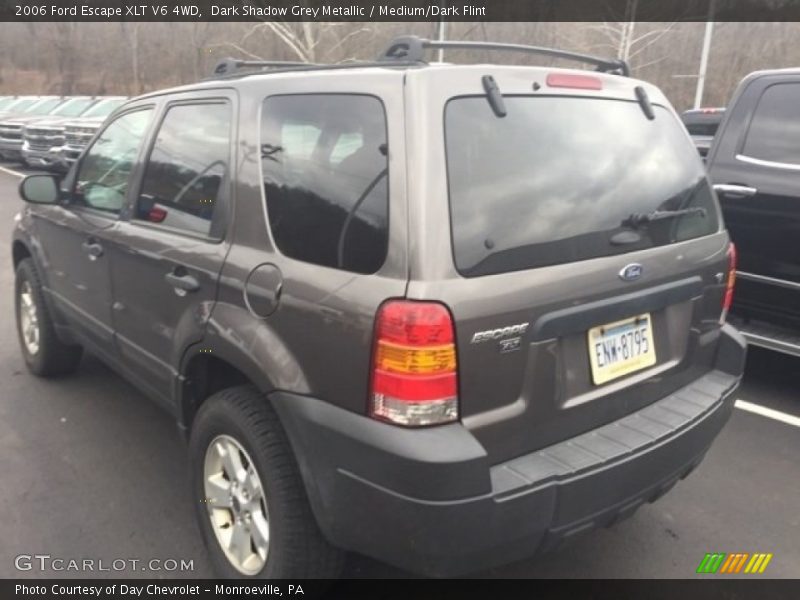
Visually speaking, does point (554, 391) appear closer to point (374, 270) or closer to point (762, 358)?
point (374, 270)

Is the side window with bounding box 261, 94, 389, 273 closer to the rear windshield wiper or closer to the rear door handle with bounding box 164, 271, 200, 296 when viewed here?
the rear door handle with bounding box 164, 271, 200, 296

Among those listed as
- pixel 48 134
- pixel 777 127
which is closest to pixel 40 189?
pixel 777 127

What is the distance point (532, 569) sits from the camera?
8.87ft

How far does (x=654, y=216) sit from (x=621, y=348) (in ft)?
1.59

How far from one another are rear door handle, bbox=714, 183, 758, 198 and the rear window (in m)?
2.01

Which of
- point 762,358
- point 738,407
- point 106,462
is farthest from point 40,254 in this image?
point 762,358

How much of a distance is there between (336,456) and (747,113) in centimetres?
386

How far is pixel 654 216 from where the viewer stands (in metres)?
2.40

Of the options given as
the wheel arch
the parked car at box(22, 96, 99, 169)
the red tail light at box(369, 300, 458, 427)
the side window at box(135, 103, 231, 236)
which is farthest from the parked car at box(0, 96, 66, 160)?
the red tail light at box(369, 300, 458, 427)

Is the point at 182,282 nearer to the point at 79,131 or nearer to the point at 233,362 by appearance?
the point at 233,362

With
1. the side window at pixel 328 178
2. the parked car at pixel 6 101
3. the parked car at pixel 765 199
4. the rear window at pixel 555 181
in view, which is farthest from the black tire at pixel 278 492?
the parked car at pixel 6 101
